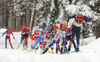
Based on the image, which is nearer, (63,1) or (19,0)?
(63,1)

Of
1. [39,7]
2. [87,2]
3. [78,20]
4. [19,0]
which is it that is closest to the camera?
[78,20]

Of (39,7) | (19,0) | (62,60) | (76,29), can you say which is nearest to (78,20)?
(76,29)

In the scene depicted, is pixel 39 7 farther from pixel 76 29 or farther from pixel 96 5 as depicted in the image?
pixel 76 29

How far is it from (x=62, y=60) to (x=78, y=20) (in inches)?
101

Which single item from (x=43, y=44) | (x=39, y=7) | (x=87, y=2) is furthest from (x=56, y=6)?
(x=43, y=44)

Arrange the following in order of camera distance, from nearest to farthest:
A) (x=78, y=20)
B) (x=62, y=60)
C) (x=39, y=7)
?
1. (x=62, y=60)
2. (x=78, y=20)
3. (x=39, y=7)

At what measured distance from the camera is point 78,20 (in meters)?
7.68

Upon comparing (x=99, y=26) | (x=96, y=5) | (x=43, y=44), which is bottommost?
(x=43, y=44)

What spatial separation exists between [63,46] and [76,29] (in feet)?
3.44

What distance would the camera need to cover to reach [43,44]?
38.2 ft

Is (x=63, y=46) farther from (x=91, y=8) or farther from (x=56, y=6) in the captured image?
(x=56, y=6)

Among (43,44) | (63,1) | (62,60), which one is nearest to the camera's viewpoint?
(62,60)

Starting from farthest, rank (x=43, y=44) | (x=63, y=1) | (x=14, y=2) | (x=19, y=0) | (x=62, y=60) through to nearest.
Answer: (x=14, y=2) → (x=19, y=0) → (x=63, y=1) → (x=43, y=44) → (x=62, y=60)

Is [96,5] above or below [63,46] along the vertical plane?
above
